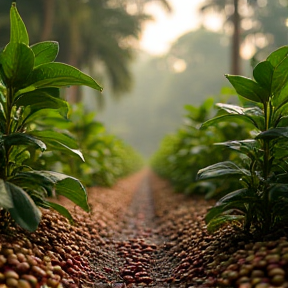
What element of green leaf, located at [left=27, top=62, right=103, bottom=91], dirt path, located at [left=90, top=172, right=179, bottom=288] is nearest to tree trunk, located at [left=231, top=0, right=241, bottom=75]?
dirt path, located at [left=90, top=172, right=179, bottom=288]

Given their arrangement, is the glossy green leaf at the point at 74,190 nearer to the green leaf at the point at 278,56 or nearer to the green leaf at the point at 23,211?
the green leaf at the point at 23,211

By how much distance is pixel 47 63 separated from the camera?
141cm

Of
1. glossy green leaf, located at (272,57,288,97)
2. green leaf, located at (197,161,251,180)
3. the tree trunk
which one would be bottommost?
green leaf, located at (197,161,251,180)

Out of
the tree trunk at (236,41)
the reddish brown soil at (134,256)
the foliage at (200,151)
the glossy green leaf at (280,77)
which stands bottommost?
the reddish brown soil at (134,256)

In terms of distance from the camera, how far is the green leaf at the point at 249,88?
146cm

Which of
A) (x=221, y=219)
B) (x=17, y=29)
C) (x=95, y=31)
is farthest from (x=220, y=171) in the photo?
(x=95, y=31)

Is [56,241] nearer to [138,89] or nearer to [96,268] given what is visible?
[96,268]

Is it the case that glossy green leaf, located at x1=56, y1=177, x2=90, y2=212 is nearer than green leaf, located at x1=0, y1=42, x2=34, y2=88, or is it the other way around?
green leaf, located at x1=0, y1=42, x2=34, y2=88

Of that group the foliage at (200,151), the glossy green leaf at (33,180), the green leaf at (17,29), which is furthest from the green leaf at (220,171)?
the foliage at (200,151)

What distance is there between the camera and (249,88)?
1.47 metres

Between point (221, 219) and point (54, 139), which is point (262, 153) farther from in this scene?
point (54, 139)

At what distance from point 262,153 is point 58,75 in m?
0.88

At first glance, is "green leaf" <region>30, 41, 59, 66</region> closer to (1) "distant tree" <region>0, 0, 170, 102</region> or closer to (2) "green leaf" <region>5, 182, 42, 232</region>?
(2) "green leaf" <region>5, 182, 42, 232</region>

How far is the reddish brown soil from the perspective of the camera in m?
1.18
